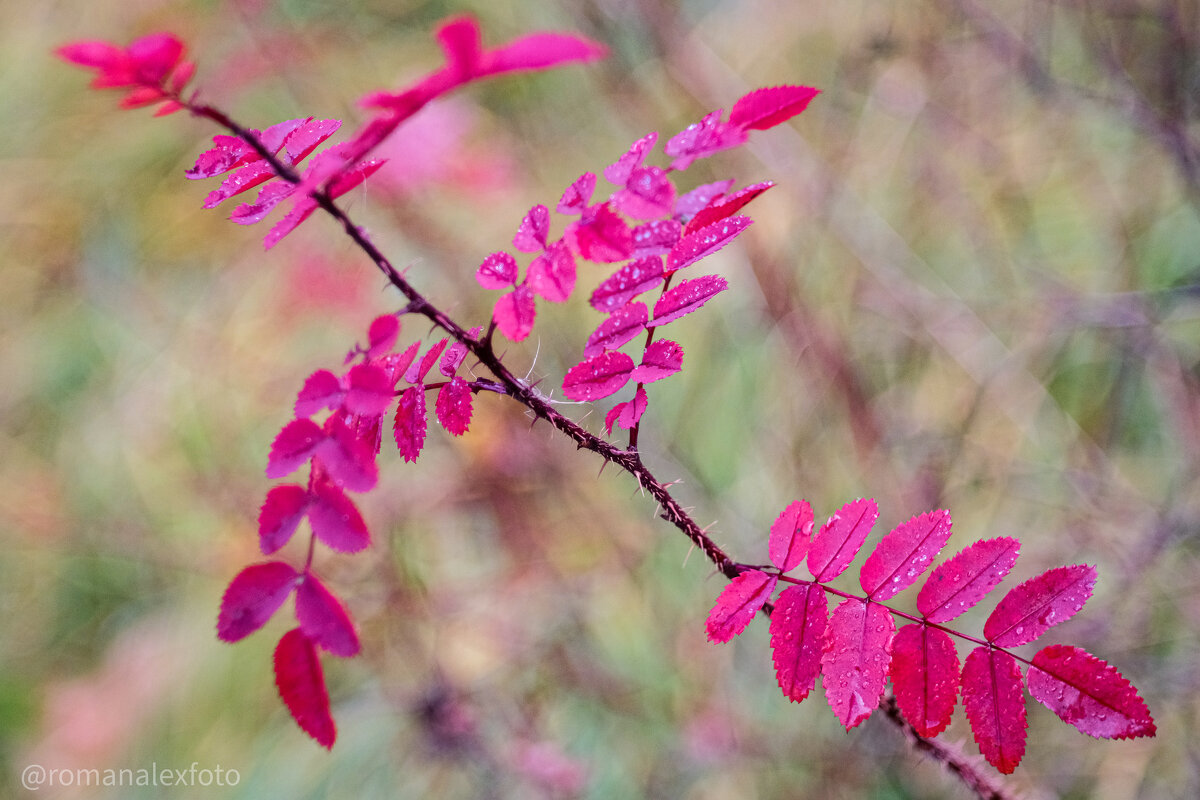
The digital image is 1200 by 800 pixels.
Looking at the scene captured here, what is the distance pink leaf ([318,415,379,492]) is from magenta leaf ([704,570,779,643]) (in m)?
0.18

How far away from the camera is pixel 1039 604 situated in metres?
0.39

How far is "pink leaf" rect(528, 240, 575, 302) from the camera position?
0.40m

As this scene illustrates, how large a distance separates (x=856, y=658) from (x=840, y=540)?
0.06m

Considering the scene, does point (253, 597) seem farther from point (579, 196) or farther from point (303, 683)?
point (579, 196)

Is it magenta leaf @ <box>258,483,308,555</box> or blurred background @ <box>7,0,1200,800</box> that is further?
blurred background @ <box>7,0,1200,800</box>

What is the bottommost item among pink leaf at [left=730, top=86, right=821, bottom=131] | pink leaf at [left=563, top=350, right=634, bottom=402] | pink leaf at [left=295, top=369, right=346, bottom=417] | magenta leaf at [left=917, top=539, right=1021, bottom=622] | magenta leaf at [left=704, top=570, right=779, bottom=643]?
magenta leaf at [left=917, top=539, right=1021, bottom=622]

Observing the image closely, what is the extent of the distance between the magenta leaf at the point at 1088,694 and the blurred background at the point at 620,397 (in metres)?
0.74

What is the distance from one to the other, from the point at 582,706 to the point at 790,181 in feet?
3.73

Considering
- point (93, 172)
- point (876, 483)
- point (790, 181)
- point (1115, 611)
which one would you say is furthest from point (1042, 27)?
point (93, 172)

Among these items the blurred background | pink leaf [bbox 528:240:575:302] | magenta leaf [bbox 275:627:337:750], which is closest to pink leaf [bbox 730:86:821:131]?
pink leaf [bbox 528:240:575:302]

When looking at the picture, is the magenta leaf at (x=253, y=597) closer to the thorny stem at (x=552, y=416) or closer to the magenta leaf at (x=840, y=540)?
the thorny stem at (x=552, y=416)

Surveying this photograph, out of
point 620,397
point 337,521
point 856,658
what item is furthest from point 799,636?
point 620,397

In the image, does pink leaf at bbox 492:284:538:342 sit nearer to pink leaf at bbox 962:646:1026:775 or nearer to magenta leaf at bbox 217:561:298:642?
magenta leaf at bbox 217:561:298:642

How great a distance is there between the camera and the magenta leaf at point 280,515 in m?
0.37
